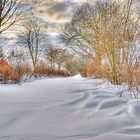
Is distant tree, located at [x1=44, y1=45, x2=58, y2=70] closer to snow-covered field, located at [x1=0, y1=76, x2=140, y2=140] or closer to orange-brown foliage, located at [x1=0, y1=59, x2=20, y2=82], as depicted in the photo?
orange-brown foliage, located at [x1=0, y1=59, x2=20, y2=82]

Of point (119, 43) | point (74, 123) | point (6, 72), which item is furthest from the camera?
point (6, 72)

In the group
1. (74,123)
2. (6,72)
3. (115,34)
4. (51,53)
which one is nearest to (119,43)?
(115,34)

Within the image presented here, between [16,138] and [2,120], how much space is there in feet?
5.35

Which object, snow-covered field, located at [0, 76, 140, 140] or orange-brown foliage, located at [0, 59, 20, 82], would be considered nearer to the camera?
snow-covered field, located at [0, 76, 140, 140]

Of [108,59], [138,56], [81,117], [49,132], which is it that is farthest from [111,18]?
[49,132]

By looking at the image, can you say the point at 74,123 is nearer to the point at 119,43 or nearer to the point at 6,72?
the point at 119,43

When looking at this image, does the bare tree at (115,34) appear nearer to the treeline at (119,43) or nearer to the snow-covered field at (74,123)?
the treeline at (119,43)

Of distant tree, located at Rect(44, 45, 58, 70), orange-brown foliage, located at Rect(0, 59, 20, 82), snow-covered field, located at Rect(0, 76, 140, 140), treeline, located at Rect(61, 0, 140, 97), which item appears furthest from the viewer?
distant tree, located at Rect(44, 45, 58, 70)

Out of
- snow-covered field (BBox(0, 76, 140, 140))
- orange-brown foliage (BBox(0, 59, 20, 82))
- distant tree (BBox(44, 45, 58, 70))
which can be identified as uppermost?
distant tree (BBox(44, 45, 58, 70))

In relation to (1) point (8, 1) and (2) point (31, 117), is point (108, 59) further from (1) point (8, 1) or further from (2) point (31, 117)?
(1) point (8, 1)

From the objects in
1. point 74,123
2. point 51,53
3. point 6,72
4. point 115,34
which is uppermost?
point 51,53

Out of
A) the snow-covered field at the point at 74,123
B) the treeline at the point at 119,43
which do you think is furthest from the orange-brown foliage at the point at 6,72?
the snow-covered field at the point at 74,123

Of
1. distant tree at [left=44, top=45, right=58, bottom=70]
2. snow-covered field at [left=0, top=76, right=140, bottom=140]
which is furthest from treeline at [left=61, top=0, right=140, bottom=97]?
distant tree at [left=44, top=45, right=58, bottom=70]

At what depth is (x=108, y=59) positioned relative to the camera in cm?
1424
